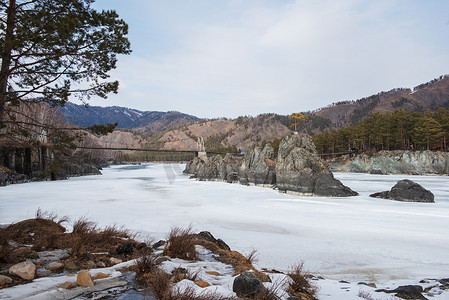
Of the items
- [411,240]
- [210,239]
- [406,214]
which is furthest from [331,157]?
[210,239]

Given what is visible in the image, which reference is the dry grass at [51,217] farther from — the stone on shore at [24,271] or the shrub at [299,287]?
the shrub at [299,287]

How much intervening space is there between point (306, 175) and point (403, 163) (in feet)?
131

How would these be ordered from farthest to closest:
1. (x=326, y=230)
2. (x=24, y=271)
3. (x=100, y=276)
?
(x=326, y=230), (x=100, y=276), (x=24, y=271)

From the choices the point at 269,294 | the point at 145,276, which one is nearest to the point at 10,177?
the point at 145,276

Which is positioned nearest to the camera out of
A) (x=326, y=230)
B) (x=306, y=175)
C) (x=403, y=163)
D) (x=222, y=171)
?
(x=326, y=230)

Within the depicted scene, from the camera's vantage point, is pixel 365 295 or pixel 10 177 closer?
pixel 365 295

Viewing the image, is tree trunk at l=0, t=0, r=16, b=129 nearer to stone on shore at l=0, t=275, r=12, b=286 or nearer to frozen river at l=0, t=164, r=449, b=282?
stone on shore at l=0, t=275, r=12, b=286

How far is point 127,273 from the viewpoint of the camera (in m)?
4.14

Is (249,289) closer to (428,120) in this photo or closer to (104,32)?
(104,32)

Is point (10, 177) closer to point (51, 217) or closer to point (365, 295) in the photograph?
point (51, 217)

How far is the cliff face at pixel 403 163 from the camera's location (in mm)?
46125

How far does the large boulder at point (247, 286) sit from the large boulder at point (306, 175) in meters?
18.6

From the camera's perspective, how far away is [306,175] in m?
21.6

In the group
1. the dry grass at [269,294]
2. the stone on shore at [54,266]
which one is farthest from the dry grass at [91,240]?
the dry grass at [269,294]
